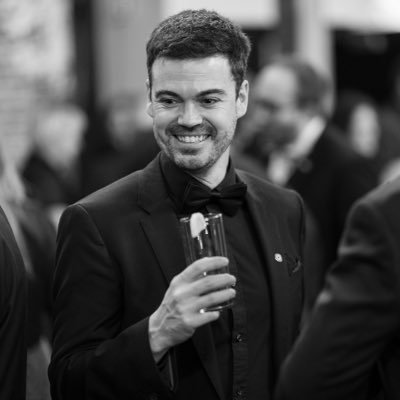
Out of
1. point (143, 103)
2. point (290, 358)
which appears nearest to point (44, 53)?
point (143, 103)

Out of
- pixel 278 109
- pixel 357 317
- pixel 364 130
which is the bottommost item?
pixel 364 130

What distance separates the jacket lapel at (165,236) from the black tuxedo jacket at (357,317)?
523 millimetres

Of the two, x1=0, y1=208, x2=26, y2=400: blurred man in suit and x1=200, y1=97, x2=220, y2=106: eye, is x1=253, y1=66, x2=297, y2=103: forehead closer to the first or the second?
x1=200, y1=97, x2=220, y2=106: eye

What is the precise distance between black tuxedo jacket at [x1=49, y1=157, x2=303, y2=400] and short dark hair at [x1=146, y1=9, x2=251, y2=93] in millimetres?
470

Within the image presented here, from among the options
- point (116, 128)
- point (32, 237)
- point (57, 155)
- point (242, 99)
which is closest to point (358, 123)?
point (116, 128)

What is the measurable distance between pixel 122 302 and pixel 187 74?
77 centimetres

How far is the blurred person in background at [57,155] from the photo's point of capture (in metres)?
8.79

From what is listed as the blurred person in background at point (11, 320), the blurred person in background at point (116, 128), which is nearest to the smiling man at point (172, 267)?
the blurred person in background at point (11, 320)

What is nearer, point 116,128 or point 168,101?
point 168,101

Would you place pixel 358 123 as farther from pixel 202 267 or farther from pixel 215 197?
pixel 202 267

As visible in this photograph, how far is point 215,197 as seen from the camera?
12.4 ft

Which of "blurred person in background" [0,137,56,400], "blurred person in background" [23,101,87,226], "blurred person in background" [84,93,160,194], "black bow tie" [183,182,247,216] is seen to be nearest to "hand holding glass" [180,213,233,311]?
"black bow tie" [183,182,247,216]

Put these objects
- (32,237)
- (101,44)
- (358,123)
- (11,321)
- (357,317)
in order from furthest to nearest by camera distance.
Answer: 1. (101,44)
2. (358,123)
3. (32,237)
4. (11,321)
5. (357,317)

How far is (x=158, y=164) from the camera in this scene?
3.89 meters
